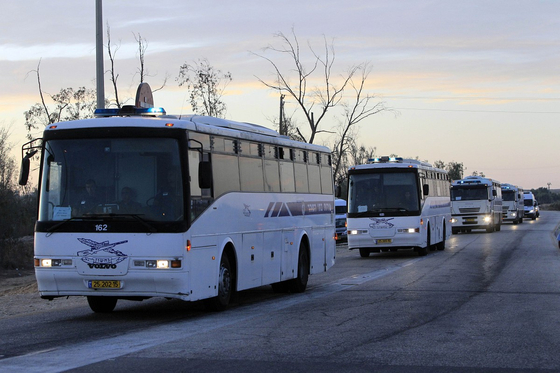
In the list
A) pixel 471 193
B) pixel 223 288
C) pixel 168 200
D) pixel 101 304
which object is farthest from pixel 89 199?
pixel 471 193

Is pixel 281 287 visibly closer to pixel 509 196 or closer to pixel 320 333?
pixel 320 333

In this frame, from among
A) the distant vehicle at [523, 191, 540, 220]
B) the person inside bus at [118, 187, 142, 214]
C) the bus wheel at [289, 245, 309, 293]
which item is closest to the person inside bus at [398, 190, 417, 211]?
the bus wheel at [289, 245, 309, 293]

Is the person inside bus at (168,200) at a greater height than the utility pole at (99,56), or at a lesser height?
lesser

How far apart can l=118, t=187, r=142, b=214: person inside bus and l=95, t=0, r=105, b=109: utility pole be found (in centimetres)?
647

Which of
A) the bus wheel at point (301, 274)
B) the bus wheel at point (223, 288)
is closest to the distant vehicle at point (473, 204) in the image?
the bus wheel at point (301, 274)

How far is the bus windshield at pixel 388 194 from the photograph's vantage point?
28938 millimetres

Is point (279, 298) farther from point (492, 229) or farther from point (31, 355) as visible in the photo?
point (492, 229)

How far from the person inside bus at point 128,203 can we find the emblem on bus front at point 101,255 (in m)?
0.47

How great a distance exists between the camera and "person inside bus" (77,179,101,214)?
41.0 feet

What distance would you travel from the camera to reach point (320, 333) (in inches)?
430

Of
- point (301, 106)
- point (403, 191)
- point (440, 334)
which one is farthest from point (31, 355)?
point (301, 106)

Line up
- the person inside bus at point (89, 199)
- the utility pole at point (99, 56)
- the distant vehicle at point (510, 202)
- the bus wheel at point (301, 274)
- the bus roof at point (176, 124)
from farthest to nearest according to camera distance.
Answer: the distant vehicle at point (510, 202), the utility pole at point (99, 56), the bus wheel at point (301, 274), the bus roof at point (176, 124), the person inside bus at point (89, 199)

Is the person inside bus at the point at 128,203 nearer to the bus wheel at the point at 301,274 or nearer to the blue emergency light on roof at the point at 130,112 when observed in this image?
the blue emergency light on roof at the point at 130,112

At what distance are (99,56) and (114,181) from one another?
7.40 meters
